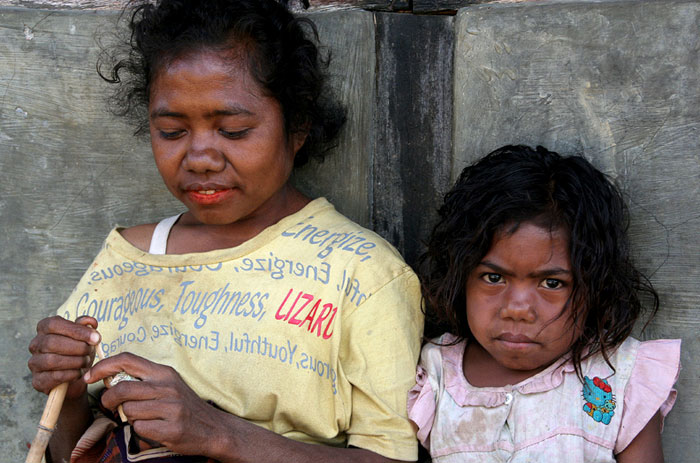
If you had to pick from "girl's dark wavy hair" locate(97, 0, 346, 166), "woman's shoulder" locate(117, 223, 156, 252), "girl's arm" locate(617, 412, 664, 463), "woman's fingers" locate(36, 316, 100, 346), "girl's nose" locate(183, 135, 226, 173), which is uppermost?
"girl's dark wavy hair" locate(97, 0, 346, 166)

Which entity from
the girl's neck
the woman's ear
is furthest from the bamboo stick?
the girl's neck

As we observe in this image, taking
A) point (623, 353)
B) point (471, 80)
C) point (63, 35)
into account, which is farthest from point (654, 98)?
point (63, 35)

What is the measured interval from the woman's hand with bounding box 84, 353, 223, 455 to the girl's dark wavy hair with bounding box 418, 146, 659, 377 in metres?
0.64

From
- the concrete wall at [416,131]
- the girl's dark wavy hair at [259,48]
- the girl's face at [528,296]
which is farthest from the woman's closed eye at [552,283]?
the girl's dark wavy hair at [259,48]

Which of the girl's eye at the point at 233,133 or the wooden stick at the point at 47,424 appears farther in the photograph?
the girl's eye at the point at 233,133

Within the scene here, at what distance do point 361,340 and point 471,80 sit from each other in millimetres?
770

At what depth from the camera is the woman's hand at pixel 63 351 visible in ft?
5.74

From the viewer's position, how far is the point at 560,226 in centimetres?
186

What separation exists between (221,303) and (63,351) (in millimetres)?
381

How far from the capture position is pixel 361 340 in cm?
192

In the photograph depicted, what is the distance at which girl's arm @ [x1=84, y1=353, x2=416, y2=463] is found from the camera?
166 centimetres

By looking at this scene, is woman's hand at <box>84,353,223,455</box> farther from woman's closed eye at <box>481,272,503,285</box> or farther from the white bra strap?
woman's closed eye at <box>481,272,503,285</box>

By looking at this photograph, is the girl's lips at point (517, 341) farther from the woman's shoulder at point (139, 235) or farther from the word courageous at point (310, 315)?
the woman's shoulder at point (139, 235)

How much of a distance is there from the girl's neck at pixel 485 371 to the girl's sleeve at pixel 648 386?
20 cm
